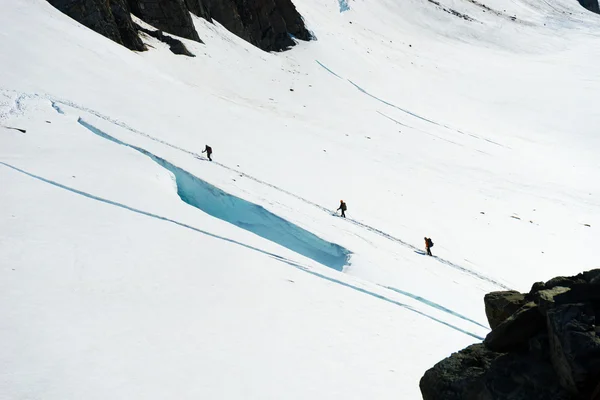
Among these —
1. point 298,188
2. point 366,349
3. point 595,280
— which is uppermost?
point 595,280

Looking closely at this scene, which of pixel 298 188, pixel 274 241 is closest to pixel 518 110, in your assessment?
pixel 298 188

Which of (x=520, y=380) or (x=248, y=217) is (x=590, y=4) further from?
(x=520, y=380)

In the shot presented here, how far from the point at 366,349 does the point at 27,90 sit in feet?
54.6

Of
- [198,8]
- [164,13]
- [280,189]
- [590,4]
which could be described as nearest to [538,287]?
[280,189]

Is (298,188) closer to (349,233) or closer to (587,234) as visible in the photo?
(349,233)

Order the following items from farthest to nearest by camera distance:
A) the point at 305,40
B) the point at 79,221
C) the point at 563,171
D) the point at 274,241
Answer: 1. the point at 305,40
2. the point at 563,171
3. the point at 274,241
4. the point at 79,221

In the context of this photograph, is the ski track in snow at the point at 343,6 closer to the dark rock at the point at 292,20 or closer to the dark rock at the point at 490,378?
the dark rock at the point at 292,20

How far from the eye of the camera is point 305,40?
50.0 meters

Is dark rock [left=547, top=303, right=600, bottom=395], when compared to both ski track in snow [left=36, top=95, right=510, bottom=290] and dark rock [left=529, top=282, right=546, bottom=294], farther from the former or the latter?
ski track in snow [left=36, top=95, right=510, bottom=290]

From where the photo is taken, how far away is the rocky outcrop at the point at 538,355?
202 inches

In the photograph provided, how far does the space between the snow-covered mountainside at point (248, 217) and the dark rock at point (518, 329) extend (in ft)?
7.75

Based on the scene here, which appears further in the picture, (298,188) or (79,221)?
(298,188)

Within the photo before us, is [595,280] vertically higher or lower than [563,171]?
higher

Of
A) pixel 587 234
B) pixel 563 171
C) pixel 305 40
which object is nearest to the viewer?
pixel 587 234
